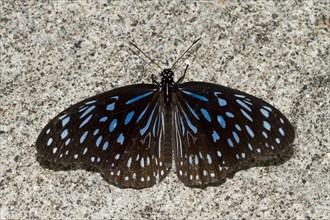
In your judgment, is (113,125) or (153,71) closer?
(113,125)

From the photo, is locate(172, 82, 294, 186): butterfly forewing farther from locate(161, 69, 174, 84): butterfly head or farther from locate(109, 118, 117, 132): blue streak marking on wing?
locate(109, 118, 117, 132): blue streak marking on wing

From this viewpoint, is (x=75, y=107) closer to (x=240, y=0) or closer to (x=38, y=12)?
(x=38, y=12)

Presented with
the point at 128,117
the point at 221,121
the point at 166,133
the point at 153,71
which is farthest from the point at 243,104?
the point at 153,71

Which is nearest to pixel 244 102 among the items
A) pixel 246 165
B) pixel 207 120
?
pixel 207 120

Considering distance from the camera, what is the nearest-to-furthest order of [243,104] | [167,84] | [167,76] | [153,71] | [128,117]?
1. [243,104]
2. [128,117]
3. [167,84]
4. [167,76]
5. [153,71]

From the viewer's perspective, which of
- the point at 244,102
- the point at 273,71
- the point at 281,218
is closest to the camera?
the point at 244,102

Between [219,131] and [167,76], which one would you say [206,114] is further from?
[167,76]
